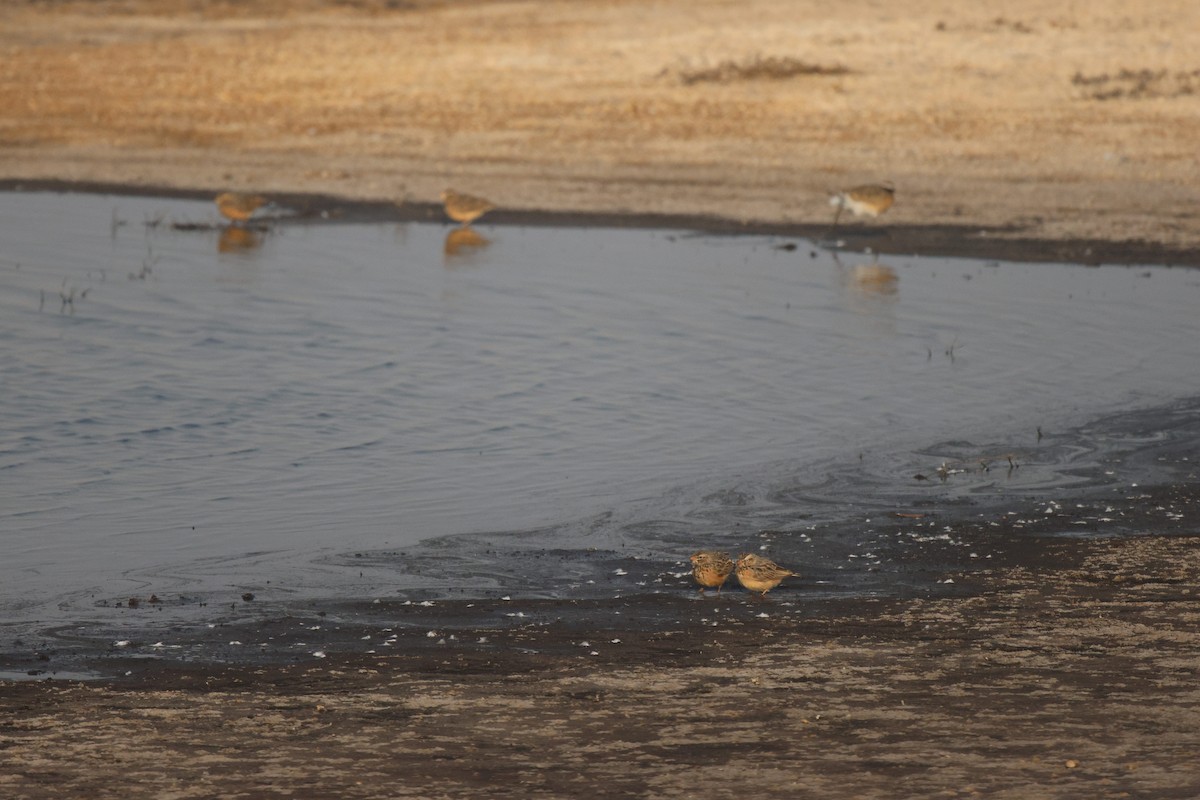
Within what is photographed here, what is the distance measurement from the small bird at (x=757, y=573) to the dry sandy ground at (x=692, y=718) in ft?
0.87

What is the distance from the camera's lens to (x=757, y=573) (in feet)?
23.3

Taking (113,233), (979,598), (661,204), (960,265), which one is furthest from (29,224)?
(979,598)

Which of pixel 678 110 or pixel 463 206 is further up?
pixel 678 110

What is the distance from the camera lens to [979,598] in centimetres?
715

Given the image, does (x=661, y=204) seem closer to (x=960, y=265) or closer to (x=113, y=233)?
(x=960, y=265)

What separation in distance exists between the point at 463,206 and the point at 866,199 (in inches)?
170

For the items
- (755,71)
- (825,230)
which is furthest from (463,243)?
(755,71)

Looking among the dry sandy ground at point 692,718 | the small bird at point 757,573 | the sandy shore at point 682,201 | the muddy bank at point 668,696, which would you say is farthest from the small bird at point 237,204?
the dry sandy ground at point 692,718

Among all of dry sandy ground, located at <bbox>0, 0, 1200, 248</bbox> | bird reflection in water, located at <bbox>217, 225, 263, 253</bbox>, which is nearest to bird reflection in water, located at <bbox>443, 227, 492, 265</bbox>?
dry sandy ground, located at <bbox>0, 0, 1200, 248</bbox>

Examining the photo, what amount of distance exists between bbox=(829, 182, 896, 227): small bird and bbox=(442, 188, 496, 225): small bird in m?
3.81

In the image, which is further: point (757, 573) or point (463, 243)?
point (463, 243)

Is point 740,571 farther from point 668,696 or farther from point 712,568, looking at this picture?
point 668,696

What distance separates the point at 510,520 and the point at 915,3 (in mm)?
25585

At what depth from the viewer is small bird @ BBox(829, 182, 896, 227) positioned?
58.1 ft
